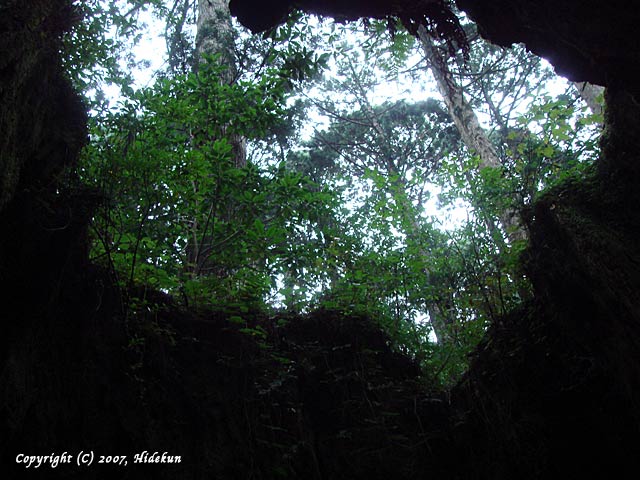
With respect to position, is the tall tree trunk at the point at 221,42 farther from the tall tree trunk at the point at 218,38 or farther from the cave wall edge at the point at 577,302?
the cave wall edge at the point at 577,302

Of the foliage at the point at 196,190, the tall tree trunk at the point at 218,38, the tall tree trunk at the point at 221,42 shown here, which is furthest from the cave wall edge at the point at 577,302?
the tall tree trunk at the point at 218,38

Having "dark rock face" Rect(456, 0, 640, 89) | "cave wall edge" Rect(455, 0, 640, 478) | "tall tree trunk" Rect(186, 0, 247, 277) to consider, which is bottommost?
"cave wall edge" Rect(455, 0, 640, 478)

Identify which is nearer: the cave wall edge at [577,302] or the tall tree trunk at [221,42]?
the cave wall edge at [577,302]

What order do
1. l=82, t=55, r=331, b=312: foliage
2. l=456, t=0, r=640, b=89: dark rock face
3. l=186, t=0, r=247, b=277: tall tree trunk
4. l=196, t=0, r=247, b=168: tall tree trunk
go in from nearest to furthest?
l=456, t=0, r=640, b=89: dark rock face
l=82, t=55, r=331, b=312: foliage
l=186, t=0, r=247, b=277: tall tree trunk
l=196, t=0, r=247, b=168: tall tree trunk

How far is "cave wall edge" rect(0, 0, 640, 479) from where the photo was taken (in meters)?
3.15

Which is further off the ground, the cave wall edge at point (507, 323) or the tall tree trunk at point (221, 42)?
the tall tree trunk at point (221, 42)

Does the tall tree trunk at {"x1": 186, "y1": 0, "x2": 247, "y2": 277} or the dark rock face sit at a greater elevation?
the tall tree trunk at {"x1": 186, "y1": 0, "x2": 247, "y2": 277}

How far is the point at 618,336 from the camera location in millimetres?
3301

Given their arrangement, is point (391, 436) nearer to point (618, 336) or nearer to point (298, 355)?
point (298, 355)

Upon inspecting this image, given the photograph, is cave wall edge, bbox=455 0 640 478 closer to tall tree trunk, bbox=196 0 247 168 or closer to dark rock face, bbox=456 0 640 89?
dark rock face, bbox=456 0 640 89

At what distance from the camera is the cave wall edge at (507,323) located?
124 inches

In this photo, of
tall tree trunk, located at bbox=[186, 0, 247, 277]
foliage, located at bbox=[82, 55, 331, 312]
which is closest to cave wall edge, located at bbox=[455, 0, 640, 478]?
foliage, located at bbox=[82, 55, 331, 312]

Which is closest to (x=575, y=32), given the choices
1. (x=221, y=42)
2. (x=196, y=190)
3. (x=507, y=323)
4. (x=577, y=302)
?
(x=577, y=302)

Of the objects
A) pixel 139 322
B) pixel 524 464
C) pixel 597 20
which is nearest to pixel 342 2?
→ pixel 597 20
